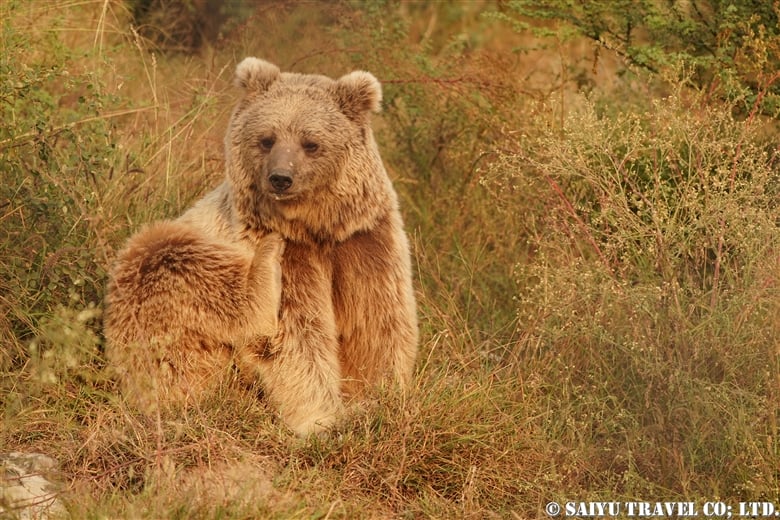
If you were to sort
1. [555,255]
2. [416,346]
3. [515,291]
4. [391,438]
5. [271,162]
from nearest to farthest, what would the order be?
[391,438]
[271,162]
[416,346]
[555,255]
[515,291]

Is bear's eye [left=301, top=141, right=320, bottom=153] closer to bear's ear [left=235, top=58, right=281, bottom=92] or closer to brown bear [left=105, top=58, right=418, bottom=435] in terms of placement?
brown bear [left=105, top=58, right=418, bottom=435]

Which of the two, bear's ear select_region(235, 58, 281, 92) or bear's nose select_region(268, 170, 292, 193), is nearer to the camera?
bear's nose select_region(268, 170, 292, 193)

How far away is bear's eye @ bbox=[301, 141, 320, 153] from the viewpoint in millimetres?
4906

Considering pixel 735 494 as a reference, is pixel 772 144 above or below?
above

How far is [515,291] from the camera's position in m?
6.22

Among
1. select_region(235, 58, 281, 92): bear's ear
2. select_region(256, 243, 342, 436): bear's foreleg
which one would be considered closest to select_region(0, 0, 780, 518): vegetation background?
select_region(256, 243, 342, 436): bear's foreleg

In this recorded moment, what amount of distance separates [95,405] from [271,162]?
1326mm

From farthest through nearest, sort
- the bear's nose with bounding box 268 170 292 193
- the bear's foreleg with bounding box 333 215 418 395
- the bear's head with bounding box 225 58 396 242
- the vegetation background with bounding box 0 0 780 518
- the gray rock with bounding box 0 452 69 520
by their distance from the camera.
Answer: the bear's foreleg with bounding box 333 215 418 395
the bear's head with bounding box 225 58 396 242
the bear's nose with bounding box 268 170 292 193
the vegetation background with bounding box 0 0 780 518
the gray rock with bounding box 0 452 69 520

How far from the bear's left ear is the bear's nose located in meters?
0.55

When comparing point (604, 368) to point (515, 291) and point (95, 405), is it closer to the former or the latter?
point (515, 291)

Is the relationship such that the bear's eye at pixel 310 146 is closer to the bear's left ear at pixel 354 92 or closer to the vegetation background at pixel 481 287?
the bear's left ear at pixel 354 92

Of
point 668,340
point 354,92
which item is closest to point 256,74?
point 354,92

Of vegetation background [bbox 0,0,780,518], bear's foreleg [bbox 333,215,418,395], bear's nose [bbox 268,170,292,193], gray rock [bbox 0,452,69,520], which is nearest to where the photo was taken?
gray rock [bbox 0,452,69,520]

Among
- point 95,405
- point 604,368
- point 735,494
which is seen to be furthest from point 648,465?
point 95,405
